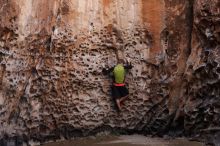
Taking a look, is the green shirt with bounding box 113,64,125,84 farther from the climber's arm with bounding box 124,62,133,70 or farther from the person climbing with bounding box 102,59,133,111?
the climber's arm with bounding box 124,62,133,70

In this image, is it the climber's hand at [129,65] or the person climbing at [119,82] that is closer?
the person climbing at [119,82]

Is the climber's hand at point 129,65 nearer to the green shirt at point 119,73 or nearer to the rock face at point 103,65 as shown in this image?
the rock face at point 103,65

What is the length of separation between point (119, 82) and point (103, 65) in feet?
1.73

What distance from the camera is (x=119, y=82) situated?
919cm

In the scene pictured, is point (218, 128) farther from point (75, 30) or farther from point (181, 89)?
point (75, 30)

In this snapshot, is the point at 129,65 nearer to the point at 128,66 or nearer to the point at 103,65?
the point at 128,66

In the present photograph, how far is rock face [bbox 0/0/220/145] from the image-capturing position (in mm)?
8641

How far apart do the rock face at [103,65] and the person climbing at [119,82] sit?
6.2 inches

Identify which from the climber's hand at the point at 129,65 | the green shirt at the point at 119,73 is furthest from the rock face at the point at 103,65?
the green shirt at the point at 119,73

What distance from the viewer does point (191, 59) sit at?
888 cm

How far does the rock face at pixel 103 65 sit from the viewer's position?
8641 mm

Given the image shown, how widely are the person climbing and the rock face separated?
0.16m

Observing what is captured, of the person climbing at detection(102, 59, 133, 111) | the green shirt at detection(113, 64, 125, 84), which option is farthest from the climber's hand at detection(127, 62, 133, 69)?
Result: the green shirt at detection(113, 64, 125, 84)

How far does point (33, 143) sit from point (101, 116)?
1573 mm
